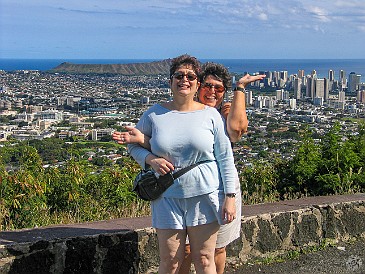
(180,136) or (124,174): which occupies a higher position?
(180,136)

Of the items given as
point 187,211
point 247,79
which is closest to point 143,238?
point 187,211

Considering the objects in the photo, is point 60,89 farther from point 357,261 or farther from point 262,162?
point 357,261

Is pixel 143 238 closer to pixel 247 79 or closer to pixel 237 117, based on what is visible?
pixel 237 117

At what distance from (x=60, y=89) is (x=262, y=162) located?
21.8 meters

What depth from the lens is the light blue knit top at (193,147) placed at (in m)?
3.24

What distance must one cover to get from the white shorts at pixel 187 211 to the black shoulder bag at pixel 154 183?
59mm

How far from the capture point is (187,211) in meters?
3.28

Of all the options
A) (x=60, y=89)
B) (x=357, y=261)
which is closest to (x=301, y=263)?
(x=357, y=261)

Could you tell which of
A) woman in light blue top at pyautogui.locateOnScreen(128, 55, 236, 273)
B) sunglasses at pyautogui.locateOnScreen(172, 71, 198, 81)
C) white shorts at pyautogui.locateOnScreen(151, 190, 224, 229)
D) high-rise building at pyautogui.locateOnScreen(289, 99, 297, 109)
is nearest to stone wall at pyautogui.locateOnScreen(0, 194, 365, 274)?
woman in light blue top at pyautogui.locateOnScreen(128, 55, 236, 273)

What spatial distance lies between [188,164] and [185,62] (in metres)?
Answer: 0.59

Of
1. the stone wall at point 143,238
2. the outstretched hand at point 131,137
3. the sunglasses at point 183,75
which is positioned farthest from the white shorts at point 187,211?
the stone wall at point 143,238

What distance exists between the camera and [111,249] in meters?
4.15

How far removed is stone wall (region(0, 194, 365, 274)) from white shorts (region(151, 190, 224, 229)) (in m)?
0.98

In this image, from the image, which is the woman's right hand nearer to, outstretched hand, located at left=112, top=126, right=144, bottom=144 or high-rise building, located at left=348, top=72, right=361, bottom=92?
outstretched hand, located at left=112, top=126, right=144, bottom=144
